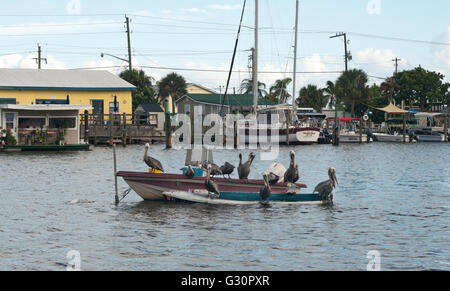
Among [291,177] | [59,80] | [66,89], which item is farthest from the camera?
[59,80]

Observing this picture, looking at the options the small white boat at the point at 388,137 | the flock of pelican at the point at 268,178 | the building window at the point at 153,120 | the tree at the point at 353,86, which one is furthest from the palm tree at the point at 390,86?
the flock of pelican at the point at 268,178

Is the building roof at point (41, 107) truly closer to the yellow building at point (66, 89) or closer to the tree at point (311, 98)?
the yellow building at point (66, 89)

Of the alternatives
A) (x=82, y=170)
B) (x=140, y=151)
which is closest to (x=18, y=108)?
(x=140, y=151)

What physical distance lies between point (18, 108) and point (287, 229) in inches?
1431

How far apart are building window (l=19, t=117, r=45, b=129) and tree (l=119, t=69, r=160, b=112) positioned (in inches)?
1259

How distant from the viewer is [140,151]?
5378 cm

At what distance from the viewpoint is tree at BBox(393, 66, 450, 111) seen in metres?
93.8

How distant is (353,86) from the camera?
8831cm

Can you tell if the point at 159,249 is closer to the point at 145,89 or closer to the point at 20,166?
the point at 20,166

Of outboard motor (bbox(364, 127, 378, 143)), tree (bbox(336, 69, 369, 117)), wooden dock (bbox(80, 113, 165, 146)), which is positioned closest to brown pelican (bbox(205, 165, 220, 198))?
wooden dock (bbox(80, 113, 165, 146))

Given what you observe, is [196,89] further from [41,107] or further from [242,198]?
[242,198]

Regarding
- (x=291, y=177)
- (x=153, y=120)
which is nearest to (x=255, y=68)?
(x=153, y=120)

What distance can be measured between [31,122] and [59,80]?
1587 centimetres

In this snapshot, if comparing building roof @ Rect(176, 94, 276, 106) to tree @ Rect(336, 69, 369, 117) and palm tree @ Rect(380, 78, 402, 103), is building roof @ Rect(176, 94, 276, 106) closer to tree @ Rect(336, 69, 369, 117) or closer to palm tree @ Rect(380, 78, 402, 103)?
tree @ Rect(336, 69, 369, 117)
